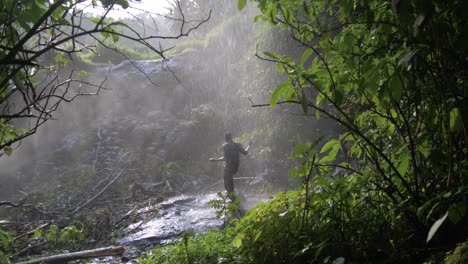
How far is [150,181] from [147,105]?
28.1 feet

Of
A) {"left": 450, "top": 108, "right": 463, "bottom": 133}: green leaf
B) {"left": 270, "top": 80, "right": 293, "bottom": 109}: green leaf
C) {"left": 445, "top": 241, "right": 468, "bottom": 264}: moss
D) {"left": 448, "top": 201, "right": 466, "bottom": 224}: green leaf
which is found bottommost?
{"left": 445, "top": 241, "right": 468, "bottom": 264}: moss

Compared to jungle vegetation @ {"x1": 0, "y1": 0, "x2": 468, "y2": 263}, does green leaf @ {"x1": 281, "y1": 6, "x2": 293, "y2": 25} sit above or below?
above

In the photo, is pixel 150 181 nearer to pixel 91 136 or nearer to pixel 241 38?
pixel 91 136

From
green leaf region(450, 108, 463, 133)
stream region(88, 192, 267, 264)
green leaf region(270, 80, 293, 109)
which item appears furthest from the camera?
stream region(88, 192, 267, 264)

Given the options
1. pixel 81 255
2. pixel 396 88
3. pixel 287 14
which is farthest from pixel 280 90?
pixel 81 255

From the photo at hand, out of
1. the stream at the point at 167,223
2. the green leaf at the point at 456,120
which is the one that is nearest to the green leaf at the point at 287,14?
the green leaf at the point at 456,120

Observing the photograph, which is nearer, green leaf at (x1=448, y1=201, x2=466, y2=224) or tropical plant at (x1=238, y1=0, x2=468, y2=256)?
green leaf at (x1=448, y1=201, x2=466, y2=224)

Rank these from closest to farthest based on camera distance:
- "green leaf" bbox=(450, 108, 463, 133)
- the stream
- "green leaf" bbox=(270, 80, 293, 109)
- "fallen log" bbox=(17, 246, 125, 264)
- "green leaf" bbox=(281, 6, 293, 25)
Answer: "green leaf" bbox=(450, 108, 463, 133), "green leaf" bbox=(270, 80, 293, 109), "green leaf" bbox=(281, 6, 293, 25), "fallen log" bbox=(17, 246, 125, 264), the stream

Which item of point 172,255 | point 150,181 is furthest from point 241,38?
point 172,255

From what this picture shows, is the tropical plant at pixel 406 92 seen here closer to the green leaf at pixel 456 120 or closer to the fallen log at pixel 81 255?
the green leaf at pixel 456 120

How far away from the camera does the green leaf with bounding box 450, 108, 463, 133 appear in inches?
59.3

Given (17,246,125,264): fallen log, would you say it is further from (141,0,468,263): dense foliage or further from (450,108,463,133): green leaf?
(450,108,463,133): green leaf

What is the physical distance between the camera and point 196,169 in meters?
17.4

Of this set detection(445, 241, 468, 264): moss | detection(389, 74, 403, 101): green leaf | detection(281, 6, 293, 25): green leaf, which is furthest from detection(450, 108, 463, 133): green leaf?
detection(281, 6, 293, 25): green leaf
